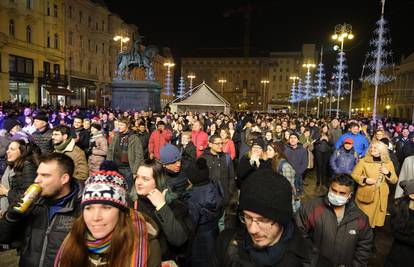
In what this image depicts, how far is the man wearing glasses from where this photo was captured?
1.95 m

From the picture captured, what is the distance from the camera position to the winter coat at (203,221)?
3.84 metres

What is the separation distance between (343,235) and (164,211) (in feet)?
6.41

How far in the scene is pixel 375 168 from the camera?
18.7 feet

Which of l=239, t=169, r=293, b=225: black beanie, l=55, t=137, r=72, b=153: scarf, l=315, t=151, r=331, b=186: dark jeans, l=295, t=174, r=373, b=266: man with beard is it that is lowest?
l=315, t=151, r=331, b=186: dark jeans

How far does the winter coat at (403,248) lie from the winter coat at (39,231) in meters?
3.36

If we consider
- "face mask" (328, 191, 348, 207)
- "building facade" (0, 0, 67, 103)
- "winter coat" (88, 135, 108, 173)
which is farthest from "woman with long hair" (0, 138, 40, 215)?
"building facade" (0, 0, 67, 103)

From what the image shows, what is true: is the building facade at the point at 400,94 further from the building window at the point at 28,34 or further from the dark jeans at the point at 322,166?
the building window at the point at 28,34

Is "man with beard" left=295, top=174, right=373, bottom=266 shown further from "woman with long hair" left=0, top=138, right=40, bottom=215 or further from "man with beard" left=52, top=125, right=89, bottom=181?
"man with beard" left=52, top=125, right=89, bottom=181

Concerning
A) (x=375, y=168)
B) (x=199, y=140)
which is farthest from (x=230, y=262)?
(x=199, y=140)

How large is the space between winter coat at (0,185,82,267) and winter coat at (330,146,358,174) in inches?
227

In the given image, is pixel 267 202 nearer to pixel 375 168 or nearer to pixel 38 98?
pixel 375 168

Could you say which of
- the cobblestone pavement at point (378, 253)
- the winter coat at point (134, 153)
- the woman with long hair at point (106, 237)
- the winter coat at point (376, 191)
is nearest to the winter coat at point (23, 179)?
the cobblestone pavement at point (378, 253)

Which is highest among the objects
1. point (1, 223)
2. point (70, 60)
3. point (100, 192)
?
point (70, 60)

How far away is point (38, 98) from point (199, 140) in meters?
36.6
